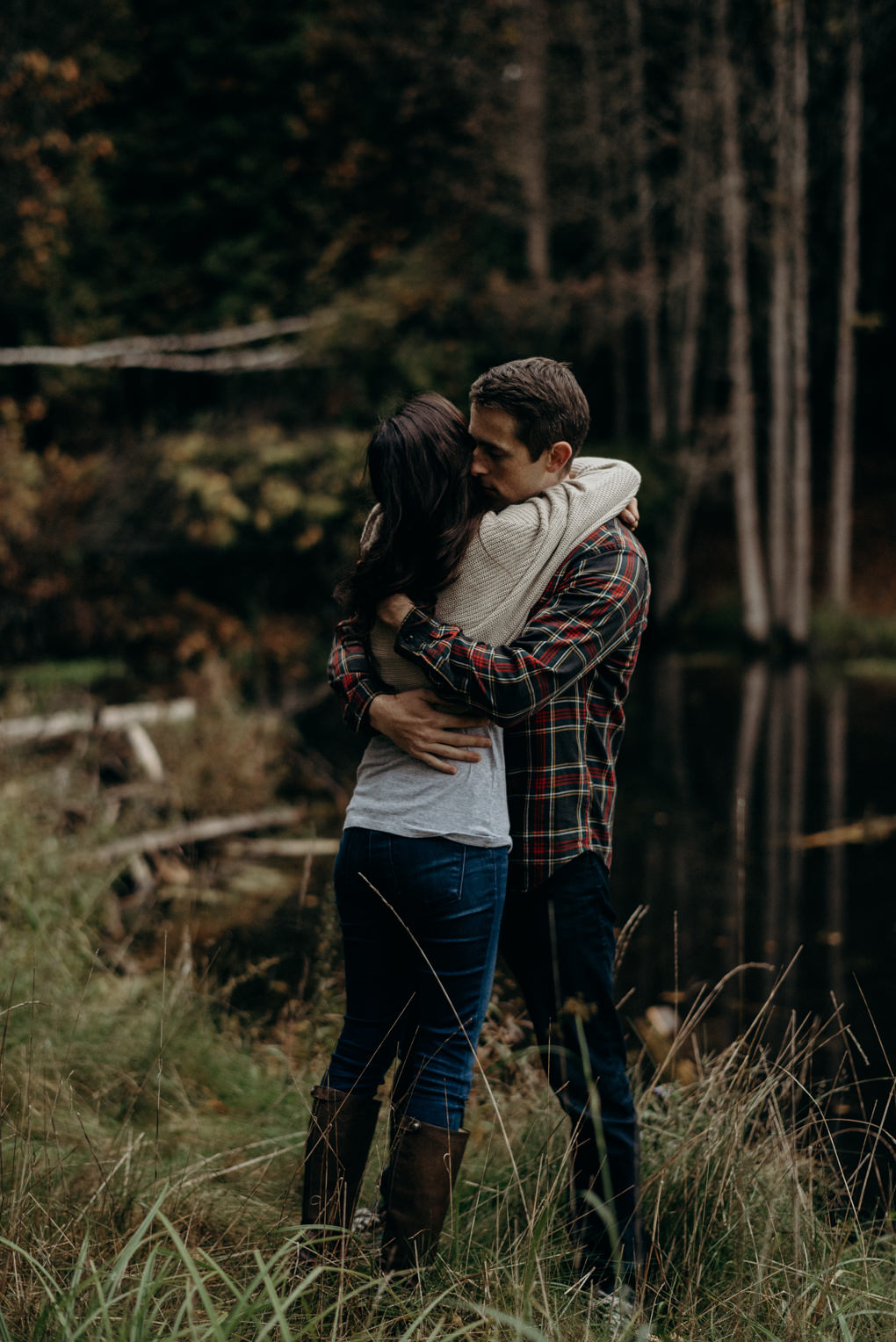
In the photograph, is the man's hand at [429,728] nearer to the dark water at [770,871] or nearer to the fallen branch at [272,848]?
the dark water at [770,871]

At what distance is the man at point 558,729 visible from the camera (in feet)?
7.13

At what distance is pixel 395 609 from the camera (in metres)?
2.24

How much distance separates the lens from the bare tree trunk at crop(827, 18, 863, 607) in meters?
16.3

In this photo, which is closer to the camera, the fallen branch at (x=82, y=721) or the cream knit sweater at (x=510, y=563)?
the cream knit sweater at (x=510, y=563)

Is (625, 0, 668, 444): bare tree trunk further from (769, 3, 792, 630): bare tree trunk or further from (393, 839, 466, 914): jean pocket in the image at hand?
(393, 839, 466, 914): jean pocket

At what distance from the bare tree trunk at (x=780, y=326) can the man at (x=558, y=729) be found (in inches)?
601

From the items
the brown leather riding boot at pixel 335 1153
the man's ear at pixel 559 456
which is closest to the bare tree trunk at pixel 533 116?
the man's ear at pixel 559 456

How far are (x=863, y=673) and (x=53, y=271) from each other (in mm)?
12281

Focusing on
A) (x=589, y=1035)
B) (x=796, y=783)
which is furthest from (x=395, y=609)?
(x=796, y=783)

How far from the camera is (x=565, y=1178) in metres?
2.39

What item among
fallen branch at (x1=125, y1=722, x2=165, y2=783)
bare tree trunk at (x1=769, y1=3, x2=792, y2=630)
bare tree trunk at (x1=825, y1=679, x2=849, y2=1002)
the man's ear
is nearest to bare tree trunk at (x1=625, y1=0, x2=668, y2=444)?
bare tree trunk at (x1=769, y1=3, x2=792, y2=630)

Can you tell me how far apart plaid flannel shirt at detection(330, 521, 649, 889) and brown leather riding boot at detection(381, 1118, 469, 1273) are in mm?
520

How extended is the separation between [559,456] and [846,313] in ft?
55.9

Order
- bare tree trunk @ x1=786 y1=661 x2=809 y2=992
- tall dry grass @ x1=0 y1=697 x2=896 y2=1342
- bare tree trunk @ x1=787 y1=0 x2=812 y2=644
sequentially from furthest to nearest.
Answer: bare tree trunk @ x1=787 y1=0 x2=812 y2=644 < bare tree trunk @ x1=786 y1=661 x2=809 y2=992 < tall dry grass @ x1=0 y1=697 x2=896 y2=1342
